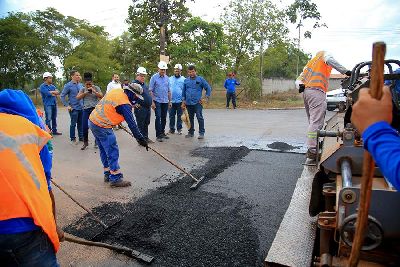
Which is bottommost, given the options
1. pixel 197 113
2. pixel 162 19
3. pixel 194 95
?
pixel 197 113

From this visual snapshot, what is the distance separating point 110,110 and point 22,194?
2.98 meters

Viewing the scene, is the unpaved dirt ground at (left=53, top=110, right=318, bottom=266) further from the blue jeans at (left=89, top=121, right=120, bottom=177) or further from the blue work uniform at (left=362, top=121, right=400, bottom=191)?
the blue work uniform at (left=362, top=121, right=400, bottom=191)

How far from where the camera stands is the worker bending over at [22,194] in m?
1.49

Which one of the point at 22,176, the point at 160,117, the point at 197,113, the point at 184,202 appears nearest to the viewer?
the point at 22,176

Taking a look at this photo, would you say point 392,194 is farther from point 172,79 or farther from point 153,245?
point 172,79

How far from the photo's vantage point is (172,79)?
8891mm

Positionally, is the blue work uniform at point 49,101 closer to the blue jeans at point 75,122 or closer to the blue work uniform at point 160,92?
the blue jeans at point 75,122

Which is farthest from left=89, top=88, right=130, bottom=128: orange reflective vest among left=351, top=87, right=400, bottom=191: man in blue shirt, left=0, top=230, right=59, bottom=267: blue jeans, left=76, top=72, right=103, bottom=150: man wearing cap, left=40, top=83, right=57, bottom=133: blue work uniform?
left=40, top=83, right=57, bottom=133: blue work uniform

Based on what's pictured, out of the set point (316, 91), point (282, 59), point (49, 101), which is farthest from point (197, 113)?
point (282, 59)

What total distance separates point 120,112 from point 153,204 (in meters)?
1.41

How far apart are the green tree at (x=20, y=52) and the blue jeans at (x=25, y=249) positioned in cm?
2575

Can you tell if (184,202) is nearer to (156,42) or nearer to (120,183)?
(120,183)

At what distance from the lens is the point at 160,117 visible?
24.8ft

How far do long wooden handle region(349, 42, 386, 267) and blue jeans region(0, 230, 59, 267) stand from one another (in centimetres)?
143
